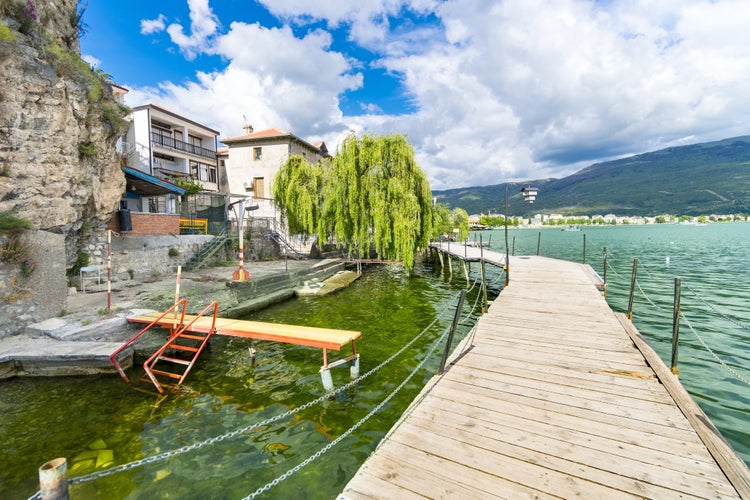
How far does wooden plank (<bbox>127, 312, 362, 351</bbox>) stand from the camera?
20.0 feet

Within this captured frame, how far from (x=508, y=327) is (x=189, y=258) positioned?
15365 millimetres

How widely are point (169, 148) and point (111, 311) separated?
2451cm

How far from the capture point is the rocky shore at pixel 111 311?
636 cm

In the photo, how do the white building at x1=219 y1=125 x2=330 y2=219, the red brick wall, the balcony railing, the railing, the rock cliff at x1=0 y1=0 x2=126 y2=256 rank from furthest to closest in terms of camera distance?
the white building at x1=219 y1=125 x2=330 y2=219, the balcony railing, the railing, the red brick wall, the rock cliff at x1=0 y1=0 x2=126 y2=256

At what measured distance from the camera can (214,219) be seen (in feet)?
68.6

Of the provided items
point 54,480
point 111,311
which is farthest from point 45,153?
point 54,480

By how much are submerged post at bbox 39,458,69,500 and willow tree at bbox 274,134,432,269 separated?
14028 mm

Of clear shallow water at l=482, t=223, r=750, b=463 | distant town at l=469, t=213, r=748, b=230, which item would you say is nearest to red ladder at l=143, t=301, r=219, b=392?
clear shallow water at l=482, t=223, r=750, b=463

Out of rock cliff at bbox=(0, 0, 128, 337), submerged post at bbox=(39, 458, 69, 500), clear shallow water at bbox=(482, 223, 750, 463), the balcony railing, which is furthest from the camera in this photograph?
the balcony railing

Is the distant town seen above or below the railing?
above

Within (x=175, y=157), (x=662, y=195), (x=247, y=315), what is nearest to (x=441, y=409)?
(x=247, y=315)

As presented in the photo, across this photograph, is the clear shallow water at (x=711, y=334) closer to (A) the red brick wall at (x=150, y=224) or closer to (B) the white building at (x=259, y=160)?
(A) the red brick wall at (x=150, y=224)

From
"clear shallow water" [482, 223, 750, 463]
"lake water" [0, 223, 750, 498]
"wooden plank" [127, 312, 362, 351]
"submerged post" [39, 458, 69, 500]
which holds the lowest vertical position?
"clear shallow water" [482, 223, 750, 463]

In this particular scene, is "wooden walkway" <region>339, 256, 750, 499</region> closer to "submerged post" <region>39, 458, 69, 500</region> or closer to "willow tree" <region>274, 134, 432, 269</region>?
"submerged post" <region>39, 458, 69, 500</region>
